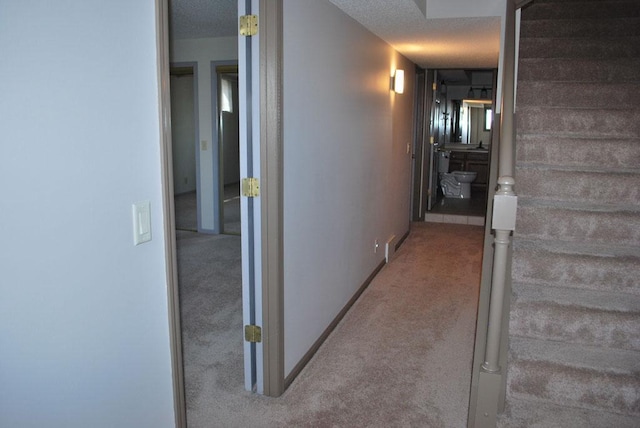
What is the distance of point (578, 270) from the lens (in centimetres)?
254

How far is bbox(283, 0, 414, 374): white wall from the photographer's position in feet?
8.30

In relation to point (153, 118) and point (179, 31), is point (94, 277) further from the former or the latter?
point (179, 31)

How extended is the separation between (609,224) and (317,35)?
1.89m

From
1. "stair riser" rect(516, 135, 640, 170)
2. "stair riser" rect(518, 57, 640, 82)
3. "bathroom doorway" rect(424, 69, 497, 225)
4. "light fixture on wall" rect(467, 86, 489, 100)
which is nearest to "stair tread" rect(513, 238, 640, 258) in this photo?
"stair riser" rect(516, 135, 640, 170)

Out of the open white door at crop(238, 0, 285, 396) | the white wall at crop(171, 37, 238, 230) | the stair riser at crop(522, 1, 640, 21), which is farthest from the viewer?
the white wall at crop(171, 37, 238, 230)

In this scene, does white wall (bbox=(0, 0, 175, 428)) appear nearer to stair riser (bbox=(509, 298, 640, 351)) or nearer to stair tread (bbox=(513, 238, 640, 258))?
stair riser (bbox=(509, 298, 640, 351))

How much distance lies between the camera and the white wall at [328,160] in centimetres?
253

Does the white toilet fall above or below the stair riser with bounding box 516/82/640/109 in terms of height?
below

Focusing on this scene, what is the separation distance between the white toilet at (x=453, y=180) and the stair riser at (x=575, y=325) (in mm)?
6298

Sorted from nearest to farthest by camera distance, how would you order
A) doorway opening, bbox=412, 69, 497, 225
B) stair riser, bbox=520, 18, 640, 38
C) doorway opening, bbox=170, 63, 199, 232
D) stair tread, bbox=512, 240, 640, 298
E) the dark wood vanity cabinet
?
stair tread, bbox=512, 240, 640, 298 → stair riser, bbox=520, 18, 640, 38 → doorway opening, bbox=412, 69, 497, 225 → doorway opening, bbox=170, 63, 199, 232 → the dark wood vanity cabinet

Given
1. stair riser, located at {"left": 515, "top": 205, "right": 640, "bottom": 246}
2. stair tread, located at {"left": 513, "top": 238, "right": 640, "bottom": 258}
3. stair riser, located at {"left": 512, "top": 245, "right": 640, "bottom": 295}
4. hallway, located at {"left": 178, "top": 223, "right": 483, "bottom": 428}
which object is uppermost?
stair riser, located at {"left": 515, "top": 205, "right": 640, "bottom": 246}

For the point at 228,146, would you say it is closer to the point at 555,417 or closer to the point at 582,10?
the point at 582,10

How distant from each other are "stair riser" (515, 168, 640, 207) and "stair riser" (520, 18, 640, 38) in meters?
1.40

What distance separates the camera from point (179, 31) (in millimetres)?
5309
